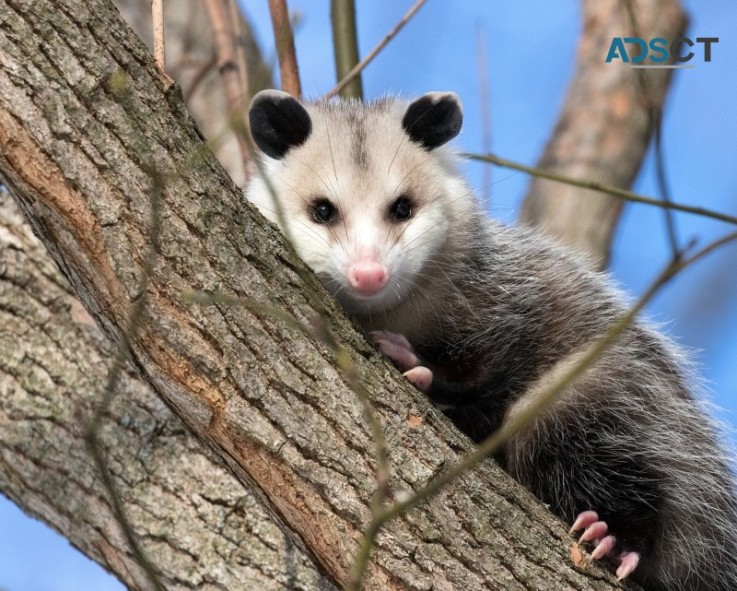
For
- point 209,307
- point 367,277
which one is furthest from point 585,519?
point 209,307

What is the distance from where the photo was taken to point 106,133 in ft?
5.47

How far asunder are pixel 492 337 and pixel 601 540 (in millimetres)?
592

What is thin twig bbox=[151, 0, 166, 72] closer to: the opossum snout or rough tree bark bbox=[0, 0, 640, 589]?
rough tree bark bbox=[0, 0, 640, 589]

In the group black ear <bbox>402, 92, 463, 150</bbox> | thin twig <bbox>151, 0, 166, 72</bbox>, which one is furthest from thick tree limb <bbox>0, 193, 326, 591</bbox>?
black ear <bbox>402, 92, 463, 150</bbox>

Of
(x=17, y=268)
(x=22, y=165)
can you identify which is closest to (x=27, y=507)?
(x=17, y=268)

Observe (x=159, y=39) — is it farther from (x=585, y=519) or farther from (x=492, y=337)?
(x=585, y=519)

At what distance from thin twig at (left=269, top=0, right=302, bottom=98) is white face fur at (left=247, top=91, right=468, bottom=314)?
23cm

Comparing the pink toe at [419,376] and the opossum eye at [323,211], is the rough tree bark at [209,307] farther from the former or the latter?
the opossum eye at [323,211]

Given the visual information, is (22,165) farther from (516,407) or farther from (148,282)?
(516,407)

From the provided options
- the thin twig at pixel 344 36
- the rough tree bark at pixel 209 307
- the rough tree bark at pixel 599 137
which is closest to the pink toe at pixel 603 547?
the rough tree bark at pixel 209 307

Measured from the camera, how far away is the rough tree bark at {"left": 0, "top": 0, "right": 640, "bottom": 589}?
1.66m

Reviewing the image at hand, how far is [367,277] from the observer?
79.7 inches

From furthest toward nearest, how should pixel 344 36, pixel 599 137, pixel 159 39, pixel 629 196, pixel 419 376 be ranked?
1. pixel 599 137
2. pixel 344 36
3. pixel 419 376
4. pixel 159 39
5. pixel 629 196

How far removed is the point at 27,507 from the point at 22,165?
1.31 m
